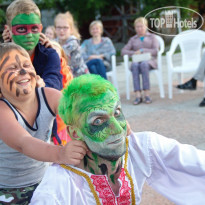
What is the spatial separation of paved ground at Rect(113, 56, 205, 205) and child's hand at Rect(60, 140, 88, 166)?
4.72ft

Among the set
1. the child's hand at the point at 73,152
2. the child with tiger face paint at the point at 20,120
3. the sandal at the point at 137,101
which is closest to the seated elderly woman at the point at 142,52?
the sandal at the point at 137,101

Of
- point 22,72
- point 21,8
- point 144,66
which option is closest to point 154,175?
point 22,72

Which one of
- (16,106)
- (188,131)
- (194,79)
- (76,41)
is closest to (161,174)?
(16,106)

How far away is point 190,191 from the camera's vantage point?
1.76 meters

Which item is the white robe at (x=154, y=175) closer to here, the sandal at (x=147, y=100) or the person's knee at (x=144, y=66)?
the sandal at (x=147, y=100)

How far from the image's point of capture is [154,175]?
185 centimetres

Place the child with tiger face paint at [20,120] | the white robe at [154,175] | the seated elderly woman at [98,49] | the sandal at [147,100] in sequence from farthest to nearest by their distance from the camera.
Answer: the seated elderly woman at [98,49], the sandal at [147,100], the child with tiger face paint at [20,120], the white robe at [154,175]

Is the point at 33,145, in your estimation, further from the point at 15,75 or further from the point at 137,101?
the point at 137,101

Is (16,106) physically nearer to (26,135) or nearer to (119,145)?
(26,135)

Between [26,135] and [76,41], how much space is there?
13.7 ft

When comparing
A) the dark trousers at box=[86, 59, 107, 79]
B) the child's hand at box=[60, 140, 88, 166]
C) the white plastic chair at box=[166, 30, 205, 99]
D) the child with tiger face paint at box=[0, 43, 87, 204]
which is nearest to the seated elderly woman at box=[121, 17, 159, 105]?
the white plastic chair at box=[166, 30, 205, 99]

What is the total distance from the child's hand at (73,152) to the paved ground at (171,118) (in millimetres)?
1437

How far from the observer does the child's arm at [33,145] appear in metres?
1.59

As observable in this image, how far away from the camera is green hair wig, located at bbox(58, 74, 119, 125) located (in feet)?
5.04
